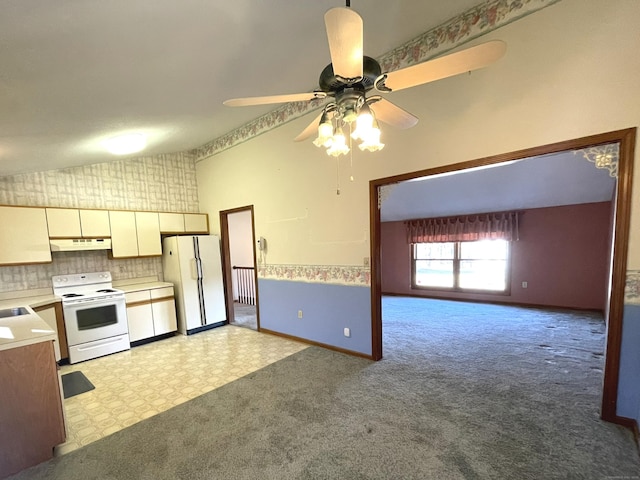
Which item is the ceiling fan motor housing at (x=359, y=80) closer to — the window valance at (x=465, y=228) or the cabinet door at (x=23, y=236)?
the cabinet door at (x=23, y=236)

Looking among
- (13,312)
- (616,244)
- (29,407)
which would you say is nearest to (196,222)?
(13,312)

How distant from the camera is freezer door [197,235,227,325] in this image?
4.47m

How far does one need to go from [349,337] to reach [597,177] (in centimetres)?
474

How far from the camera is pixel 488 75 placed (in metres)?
2.24

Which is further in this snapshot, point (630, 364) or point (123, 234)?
point (123, 234)

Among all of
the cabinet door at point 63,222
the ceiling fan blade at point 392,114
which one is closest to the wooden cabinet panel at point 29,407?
the cabinet door at point 63,222

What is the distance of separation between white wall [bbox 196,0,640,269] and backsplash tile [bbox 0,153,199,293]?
6.44 feet

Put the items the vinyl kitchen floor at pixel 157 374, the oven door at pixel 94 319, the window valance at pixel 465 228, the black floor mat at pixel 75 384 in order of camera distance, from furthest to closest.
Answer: the window valance at pixel 465 228 < the oven door at pixel 94 319 < the black floor mat at pixel 75 384 < the vinyl kitchen floor at pixel 157 374

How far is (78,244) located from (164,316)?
1.51m

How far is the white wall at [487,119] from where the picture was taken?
5.94 feet

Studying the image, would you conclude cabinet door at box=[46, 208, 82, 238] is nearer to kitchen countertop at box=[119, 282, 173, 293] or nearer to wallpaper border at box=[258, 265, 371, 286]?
kitchen countertop at box=[119, 282, 173, 293]

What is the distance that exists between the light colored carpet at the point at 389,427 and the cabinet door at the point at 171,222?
2.88 metres

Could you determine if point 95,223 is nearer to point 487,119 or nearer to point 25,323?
point 25,323

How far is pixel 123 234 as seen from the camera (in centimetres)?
394
